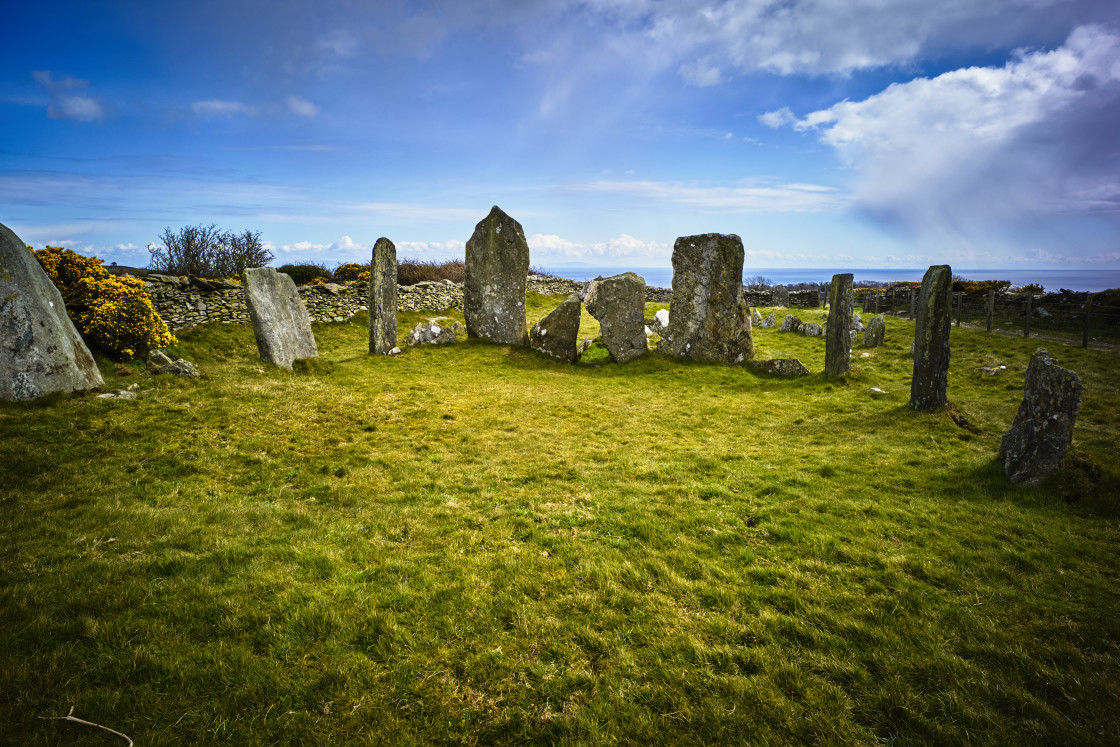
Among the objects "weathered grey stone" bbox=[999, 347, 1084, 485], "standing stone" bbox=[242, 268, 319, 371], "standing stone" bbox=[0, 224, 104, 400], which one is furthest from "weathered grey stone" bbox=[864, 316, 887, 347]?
"standing stone" bbox=[0, 224, 104, 400]

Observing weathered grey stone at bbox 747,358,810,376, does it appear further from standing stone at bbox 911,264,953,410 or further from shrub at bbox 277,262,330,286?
shrub at bbox 277,262,330,286

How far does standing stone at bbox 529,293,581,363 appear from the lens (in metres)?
15.8

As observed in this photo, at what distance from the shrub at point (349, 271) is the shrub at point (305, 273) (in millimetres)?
955

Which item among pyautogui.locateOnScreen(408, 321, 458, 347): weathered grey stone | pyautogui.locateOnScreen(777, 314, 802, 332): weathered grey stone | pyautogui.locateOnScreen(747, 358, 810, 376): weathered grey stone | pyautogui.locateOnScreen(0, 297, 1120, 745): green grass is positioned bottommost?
pyautogui.locateOnScreen(0, 297, 1120, 745): green grass

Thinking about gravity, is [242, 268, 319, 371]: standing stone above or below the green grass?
above

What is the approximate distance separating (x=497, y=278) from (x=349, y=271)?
1563 centimetres

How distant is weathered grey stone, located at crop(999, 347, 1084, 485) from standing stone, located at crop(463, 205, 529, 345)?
45.1 ft

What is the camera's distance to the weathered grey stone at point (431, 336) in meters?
17.0

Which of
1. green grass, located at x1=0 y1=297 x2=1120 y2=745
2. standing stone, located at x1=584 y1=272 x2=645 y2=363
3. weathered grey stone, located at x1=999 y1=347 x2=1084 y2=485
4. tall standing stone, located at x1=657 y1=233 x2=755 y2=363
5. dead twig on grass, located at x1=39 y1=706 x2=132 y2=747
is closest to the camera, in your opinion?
dead twig on grass, located at x1=39 y1=706 x2=132 y2=747

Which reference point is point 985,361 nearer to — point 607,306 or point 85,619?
point 607,306

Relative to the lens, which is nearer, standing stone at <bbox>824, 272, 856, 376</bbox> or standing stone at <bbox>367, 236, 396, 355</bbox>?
standing stone at <bbox>824, 272, 856, 376</bbox>

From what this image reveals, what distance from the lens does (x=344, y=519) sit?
17.7ft

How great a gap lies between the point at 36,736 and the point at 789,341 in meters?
21.4

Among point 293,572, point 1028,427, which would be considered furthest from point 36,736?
point 1028,427
